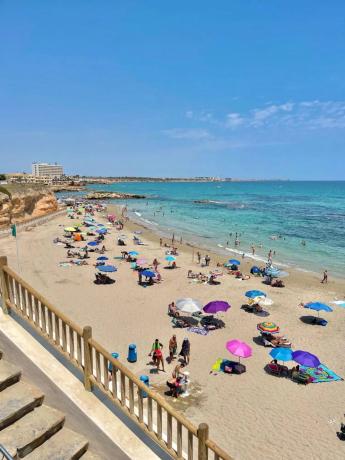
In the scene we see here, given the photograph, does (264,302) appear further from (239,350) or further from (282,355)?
(239,350)

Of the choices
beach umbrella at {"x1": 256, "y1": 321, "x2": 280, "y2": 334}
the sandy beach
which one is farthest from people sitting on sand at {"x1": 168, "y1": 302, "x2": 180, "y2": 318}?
beach umbrella at {"x1": 256, "y1": 321, "x2": 280, "y2": 334}

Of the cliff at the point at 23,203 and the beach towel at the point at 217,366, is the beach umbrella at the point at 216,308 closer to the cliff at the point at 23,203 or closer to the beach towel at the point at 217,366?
the beach towel at the point at 217,366

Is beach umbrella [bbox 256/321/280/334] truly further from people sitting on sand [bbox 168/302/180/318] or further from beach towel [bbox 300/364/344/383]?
people sitting on sand [bbox 168/302/180/318]

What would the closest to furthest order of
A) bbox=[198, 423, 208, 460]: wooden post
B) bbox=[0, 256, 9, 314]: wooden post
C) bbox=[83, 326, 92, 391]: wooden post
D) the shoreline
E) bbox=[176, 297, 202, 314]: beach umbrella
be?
bbox=[198, 423, 208, 460]: wooden post
bbox=[83, 326, 92, 391]: wooden post
bbox=[0, 256, 9, 314]: wooden post
bbox=[176, 297, 202, 314]: beach umbrella
the shoreline

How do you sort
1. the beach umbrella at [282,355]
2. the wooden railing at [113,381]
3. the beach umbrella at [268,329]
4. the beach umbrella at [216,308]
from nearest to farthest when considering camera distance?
the wooden railing at [113,381] → the beach umbrella at [282,355] → the beach umbrella at [268,329] → the beach umbrella at [216,308]

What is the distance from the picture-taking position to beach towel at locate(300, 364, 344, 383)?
39.0 feet

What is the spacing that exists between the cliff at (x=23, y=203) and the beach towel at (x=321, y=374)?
125 feet

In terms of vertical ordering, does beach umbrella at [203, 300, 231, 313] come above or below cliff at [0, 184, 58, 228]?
below

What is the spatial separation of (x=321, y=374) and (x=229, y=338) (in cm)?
394

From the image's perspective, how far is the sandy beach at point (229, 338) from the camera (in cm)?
939

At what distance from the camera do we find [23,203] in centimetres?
4831

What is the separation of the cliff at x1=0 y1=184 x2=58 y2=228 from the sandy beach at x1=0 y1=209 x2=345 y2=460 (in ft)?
47.8

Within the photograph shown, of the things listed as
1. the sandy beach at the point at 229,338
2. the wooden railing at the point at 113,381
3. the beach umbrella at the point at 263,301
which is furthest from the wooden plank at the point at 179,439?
the beach umbrella at the point at 263,301

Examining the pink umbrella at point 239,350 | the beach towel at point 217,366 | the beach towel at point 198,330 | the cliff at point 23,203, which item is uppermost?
the cliff at point 23,203
